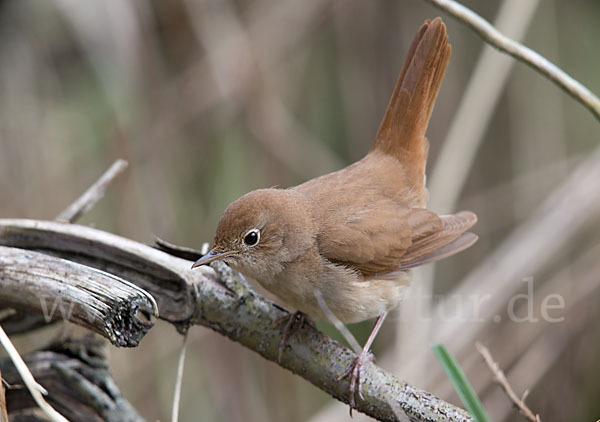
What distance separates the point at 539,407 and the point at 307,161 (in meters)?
2.02

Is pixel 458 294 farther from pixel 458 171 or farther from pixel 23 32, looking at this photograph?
pixel 23 32

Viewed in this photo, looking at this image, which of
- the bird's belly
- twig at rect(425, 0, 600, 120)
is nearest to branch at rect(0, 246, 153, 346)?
the bird's belly

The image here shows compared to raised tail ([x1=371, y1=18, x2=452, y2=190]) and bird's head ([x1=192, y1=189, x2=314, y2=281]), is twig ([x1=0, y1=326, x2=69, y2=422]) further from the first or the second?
raised tail ([x1=371, y1=18, x2=452, y2=190])

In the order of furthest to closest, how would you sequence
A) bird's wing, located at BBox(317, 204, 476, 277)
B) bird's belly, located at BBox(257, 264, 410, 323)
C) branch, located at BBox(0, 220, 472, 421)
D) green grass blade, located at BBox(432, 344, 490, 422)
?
bird's wing, located at BBox(317, 204, 476, 277), bird's belly, located at BBox(257, 264, 410, 323), branch, located at BBox(0, 220, 472, 421), green grass blade, located at BBox(432, 344, 490, 422)

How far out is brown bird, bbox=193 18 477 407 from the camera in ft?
8.65

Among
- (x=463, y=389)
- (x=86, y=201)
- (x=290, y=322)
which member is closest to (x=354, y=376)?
(x=290, y=322)

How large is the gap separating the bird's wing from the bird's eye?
28cm

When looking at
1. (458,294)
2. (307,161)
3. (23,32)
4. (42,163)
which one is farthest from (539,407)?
(23,32)

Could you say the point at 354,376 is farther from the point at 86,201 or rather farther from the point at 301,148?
the point at 301,148

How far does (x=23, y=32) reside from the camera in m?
3.98

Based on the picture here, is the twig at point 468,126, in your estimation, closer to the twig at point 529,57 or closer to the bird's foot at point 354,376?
the twig at point 529,57

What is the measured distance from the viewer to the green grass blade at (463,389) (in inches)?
57.2

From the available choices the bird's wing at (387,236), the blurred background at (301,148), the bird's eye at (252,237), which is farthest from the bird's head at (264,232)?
the blurred background at (301,148)

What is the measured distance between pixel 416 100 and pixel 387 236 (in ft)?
2.25
